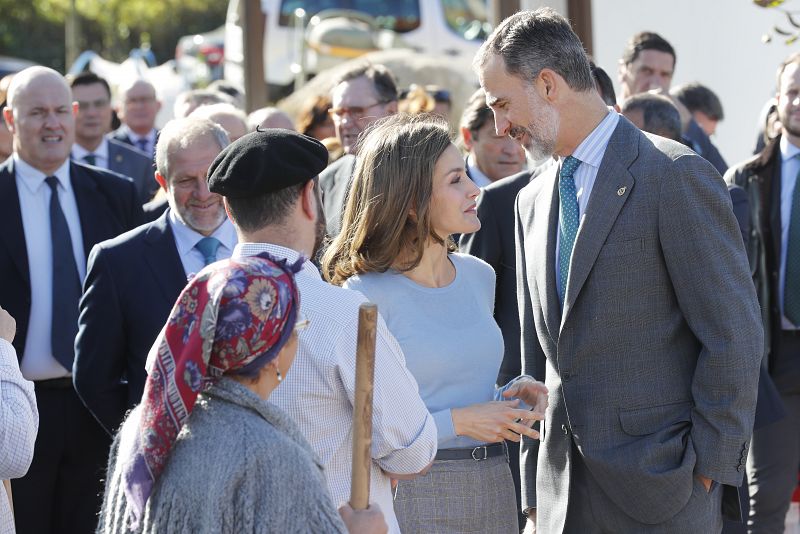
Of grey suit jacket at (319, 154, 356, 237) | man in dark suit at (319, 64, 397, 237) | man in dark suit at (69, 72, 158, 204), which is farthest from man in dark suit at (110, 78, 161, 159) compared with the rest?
grey suit jacket at (319, 154, 356, 237)

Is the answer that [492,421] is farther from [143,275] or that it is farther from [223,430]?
[143,275]

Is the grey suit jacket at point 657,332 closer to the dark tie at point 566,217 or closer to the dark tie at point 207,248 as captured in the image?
the dark tie at point 566,217

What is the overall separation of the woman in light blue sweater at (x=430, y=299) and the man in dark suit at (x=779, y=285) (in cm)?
261

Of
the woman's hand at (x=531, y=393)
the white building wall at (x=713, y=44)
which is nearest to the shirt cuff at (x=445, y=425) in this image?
the woman's hand at (x=531, y=393)

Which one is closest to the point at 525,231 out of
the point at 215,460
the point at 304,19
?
the point at 215,460

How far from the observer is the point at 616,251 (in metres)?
3.51

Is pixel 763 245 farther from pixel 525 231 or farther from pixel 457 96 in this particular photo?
pixel 457 96

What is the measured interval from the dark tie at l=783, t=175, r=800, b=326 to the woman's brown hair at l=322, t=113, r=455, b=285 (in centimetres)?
295

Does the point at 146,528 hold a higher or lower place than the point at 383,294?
lower

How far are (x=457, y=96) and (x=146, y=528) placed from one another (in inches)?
574

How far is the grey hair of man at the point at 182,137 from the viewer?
4.78 meters

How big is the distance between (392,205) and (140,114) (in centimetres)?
690

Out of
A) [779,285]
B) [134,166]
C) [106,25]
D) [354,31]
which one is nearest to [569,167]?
[779,285]

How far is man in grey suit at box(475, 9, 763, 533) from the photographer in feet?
11.2
